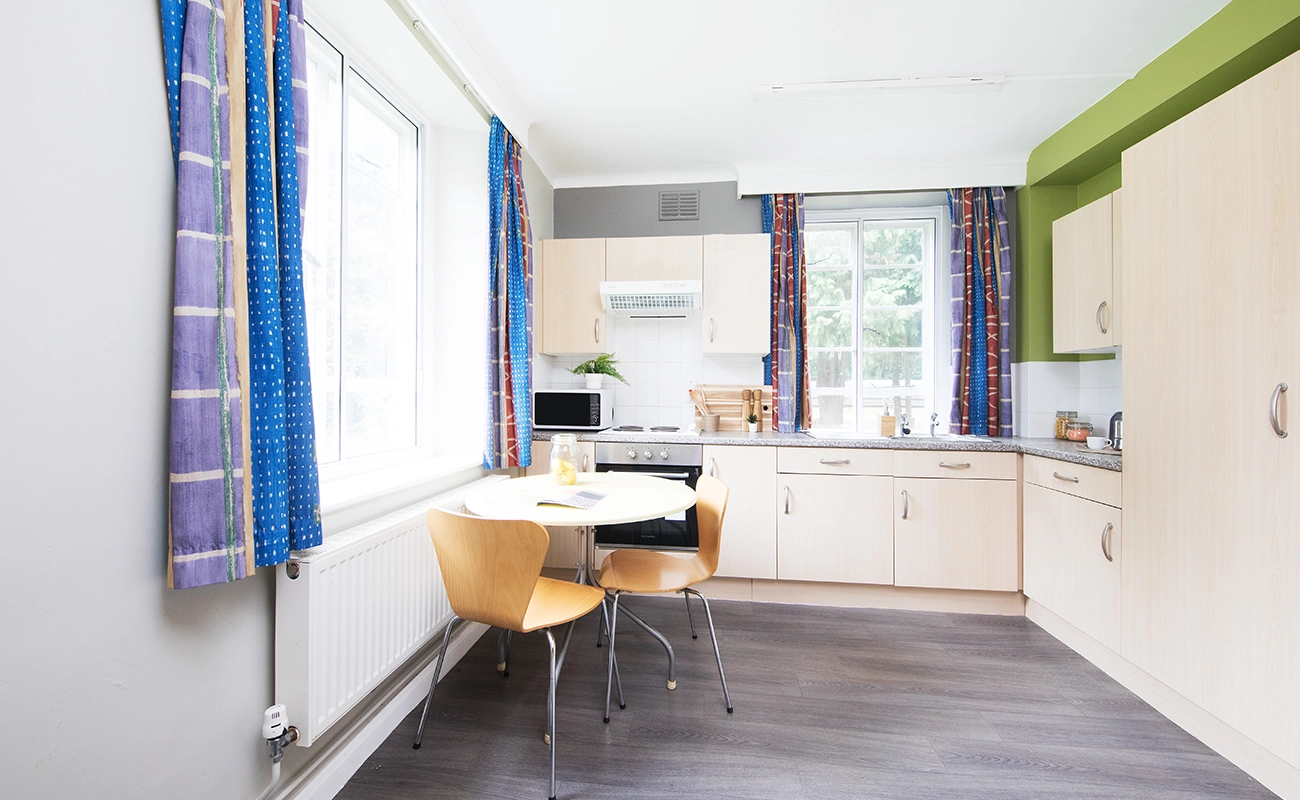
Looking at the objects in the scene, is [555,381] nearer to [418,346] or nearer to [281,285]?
[418,346]

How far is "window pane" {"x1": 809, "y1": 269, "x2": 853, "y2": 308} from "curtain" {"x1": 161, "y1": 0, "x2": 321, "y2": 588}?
3.03m

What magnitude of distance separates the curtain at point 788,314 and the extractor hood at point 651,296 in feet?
1.78

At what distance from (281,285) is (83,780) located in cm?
104

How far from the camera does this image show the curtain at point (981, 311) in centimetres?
323

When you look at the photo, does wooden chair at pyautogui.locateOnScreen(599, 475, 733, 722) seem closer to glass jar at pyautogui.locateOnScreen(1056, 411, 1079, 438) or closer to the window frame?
the window frame

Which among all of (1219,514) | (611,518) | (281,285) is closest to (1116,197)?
(1219,514)

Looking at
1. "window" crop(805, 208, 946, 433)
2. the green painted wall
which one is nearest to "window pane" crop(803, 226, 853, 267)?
"window" crop(805, 208, 946, 433)

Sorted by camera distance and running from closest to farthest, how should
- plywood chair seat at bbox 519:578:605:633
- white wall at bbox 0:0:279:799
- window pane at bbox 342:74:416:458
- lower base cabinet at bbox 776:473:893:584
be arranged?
white wall at bbox 0:0:279:799
plywood chair seat at bbox 519:578:605:633
window pane at bbox 342:74:416:458
lower base cabinet at bbox 776:473:893:584

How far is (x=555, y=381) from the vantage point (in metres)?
3.65

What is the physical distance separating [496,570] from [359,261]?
Result: 1.44 meters

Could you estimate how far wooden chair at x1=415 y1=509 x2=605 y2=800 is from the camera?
4.75 ft

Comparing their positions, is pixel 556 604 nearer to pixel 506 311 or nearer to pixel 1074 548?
pixel 506 311

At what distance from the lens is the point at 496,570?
1492mm

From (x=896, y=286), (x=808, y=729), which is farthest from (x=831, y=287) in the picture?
(x=808, y=729)
